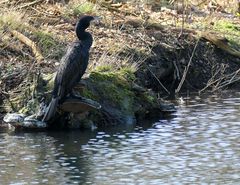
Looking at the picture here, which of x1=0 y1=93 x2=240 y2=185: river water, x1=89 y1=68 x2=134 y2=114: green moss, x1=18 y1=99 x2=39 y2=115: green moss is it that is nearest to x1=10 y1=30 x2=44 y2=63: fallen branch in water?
x1=89 y1=68 x2=134 y2=114: green moss

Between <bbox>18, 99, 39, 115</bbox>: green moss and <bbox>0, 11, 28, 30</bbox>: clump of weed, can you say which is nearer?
<bbox>18, 99, 39, 115</bbox>: green moss

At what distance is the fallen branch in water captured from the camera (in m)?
17.5

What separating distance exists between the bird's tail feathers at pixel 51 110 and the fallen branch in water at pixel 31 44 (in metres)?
2.83

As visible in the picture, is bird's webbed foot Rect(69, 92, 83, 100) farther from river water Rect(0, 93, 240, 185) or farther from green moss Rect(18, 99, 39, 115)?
green moss Rect(18, 99, 39, 115)

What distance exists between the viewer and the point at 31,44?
59.6 ft

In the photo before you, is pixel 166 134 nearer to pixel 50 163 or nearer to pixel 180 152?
pixel 180 152

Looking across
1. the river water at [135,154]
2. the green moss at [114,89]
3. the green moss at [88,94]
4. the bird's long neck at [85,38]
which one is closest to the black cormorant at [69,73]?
the bird's long neck at [85,38]

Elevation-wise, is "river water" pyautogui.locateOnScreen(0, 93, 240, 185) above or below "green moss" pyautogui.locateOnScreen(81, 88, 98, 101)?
below

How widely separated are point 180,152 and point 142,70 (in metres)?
6.24

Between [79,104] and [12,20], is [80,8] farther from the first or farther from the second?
[79,104]

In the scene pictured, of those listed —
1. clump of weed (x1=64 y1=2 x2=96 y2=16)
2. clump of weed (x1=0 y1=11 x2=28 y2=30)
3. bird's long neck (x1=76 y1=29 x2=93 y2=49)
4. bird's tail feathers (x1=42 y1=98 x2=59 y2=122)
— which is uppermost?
clump of weed (x1=64 y1=2 x2=96 y2=16)

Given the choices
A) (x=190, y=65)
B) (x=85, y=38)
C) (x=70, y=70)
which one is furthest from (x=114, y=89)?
(x=190, y=65)

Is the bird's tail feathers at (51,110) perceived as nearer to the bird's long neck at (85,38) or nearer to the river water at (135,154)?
the river water at (135,154)

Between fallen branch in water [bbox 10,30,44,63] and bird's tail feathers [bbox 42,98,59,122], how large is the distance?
112 inches
